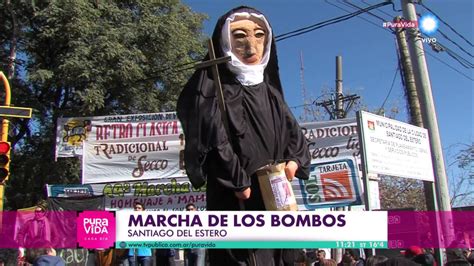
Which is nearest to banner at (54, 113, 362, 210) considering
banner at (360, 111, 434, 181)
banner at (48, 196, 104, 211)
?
banner at (48, 196, 104, 211)

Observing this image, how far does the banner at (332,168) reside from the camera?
9656mm

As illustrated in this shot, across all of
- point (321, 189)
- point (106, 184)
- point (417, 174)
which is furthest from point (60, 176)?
point (417, 174)

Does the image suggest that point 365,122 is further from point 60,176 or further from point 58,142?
point 60,176

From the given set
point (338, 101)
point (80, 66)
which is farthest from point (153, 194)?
point (338, 101)

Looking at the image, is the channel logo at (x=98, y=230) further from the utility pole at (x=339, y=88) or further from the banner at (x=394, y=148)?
the utility pole at (x=339, y=88)

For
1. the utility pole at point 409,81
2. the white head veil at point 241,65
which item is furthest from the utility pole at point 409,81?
the white head veil at point 241,65

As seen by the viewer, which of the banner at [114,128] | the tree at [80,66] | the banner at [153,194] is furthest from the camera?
the tree at [80,66]

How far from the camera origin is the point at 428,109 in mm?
10969

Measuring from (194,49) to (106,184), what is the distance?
25.7 ft

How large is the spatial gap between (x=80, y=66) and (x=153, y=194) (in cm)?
492

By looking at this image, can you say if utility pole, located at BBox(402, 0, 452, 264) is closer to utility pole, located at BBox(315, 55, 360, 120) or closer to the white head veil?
the white head veil

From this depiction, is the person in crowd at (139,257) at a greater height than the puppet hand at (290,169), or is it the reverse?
the puppet hand at (290,169)

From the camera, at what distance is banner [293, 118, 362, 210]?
9656 millimetres

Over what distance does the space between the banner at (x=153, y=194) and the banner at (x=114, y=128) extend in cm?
102
